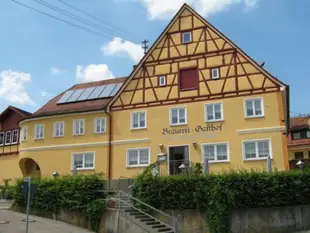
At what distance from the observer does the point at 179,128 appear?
93.7 ft

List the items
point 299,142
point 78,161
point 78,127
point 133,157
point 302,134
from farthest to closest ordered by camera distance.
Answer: point 302,134 → point 299,142 → point 78,127 → point 78,161 → point 133,157

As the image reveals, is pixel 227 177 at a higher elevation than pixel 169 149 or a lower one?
lower

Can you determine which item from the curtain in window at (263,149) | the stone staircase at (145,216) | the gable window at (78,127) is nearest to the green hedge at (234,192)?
the stone staircase at (145,216)

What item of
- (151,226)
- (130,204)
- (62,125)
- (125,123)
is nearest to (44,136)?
(62,125)

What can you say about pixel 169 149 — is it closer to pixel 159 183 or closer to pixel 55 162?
pixel 159 183

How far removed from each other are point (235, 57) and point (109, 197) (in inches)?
523

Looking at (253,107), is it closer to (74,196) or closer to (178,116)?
(178,116)

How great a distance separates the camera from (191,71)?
29.0m

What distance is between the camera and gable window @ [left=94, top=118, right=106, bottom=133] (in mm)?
31264

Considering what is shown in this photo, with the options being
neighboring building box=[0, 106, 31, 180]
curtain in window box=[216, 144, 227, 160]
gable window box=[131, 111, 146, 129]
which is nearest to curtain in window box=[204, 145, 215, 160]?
curtain in window box=[216, 144, 227, 160]

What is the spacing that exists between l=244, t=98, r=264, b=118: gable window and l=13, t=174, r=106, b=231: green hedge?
10.9 metres

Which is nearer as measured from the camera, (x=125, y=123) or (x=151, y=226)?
(x=151, y=226)

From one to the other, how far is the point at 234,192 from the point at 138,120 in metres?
11.8

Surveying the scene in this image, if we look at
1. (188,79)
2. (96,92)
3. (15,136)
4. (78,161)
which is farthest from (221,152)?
(15,136)
